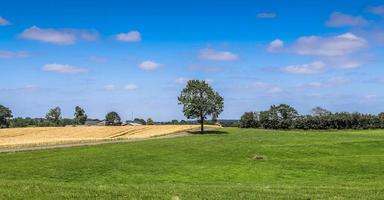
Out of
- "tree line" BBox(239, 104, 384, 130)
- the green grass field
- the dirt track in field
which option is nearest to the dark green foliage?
"tree line" BBox(239, 104, 384, 130)

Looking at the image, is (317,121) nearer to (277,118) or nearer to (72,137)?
(277,118)

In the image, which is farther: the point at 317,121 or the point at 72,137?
the point at 317,121

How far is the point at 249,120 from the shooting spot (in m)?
149

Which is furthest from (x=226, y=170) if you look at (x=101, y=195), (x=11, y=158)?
(x=101, y=195)

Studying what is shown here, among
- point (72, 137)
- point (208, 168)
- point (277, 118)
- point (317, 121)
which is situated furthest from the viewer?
point (277, 118)

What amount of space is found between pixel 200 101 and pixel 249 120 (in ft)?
131

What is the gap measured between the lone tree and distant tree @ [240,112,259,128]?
36.8 meters

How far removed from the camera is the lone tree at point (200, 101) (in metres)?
111

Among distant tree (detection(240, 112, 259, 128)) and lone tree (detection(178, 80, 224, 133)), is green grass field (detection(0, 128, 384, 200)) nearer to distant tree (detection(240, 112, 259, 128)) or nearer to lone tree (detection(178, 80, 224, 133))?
lone tree (detection(178, 80, 224, 133))

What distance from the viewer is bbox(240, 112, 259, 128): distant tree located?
149 meters

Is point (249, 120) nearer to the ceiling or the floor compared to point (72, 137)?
nearer to the ceiling

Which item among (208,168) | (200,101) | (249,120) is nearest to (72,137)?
(200,101)

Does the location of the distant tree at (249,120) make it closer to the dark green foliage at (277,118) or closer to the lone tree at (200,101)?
the dark green foliage at (277,118)

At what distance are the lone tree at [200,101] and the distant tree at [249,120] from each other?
36.8m
